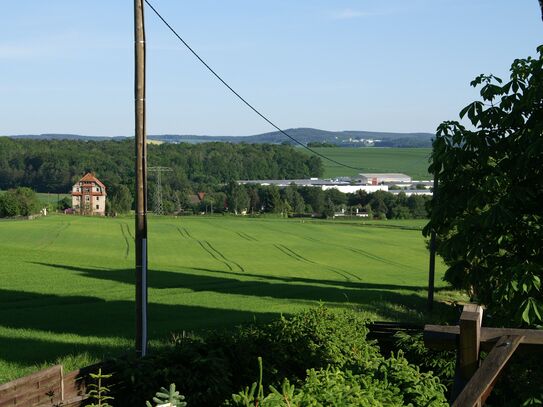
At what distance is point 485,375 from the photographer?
17.9 ft

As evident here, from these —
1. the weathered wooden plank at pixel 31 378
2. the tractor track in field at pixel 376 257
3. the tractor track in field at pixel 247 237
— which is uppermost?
the weathered wooden plank at pixel 31 378

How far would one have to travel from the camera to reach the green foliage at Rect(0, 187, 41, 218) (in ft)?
384

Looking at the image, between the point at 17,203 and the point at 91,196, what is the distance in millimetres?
34328

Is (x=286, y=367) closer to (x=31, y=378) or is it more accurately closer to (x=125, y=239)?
(x=31, y=378)

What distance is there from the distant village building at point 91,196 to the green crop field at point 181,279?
118 ft

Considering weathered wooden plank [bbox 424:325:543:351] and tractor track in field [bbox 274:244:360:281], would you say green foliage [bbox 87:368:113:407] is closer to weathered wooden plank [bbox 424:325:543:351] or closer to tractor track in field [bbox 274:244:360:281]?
weathered wooden plank [bbox 424:325:543:351]

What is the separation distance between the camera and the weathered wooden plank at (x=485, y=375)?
17.4 feet

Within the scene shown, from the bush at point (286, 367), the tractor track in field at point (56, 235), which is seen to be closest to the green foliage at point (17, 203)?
the tractor track in field at point (56, 235)

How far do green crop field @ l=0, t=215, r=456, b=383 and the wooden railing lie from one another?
28.4 ft

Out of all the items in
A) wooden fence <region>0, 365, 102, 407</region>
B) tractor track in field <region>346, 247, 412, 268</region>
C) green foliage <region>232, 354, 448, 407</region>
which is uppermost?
green foliage <region>232, 354, 448, 407</region>

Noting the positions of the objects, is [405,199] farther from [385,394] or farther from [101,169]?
[385,394]

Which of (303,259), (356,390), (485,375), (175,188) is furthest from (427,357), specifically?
(175,188)

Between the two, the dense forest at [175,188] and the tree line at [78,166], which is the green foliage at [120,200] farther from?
the tree line at [78,166]

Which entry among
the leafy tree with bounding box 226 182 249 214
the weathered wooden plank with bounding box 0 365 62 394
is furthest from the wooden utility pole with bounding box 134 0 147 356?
the leafy tree with bounding box 226 182 249 214
